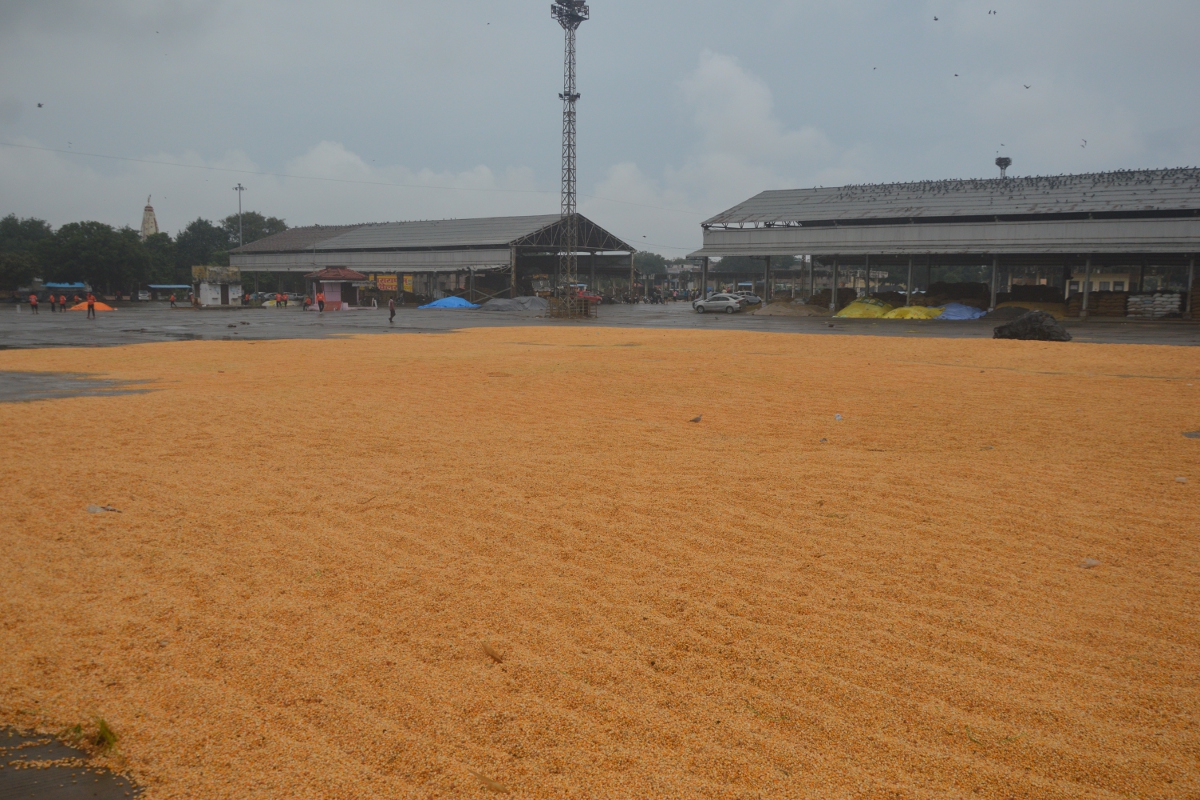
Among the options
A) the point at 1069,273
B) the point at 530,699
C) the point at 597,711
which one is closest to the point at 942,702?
the point at 597,711

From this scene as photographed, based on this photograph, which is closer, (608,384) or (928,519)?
(928,519)

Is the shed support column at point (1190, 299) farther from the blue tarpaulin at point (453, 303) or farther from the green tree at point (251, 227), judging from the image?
the green tree at point (251, 227)

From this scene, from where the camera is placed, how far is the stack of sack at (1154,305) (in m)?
38.1

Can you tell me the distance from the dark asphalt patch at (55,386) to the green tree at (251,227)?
341 ft

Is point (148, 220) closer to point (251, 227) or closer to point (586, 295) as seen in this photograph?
point (251, 227)

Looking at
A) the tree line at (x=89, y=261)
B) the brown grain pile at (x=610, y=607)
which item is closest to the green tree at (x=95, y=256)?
the tree line at (x=89, y=261)

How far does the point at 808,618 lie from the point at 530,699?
4.49 ft

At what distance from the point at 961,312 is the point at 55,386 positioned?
3940cm

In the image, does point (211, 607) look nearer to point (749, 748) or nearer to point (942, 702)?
point (749, 748)

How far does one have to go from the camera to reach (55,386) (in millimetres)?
11516

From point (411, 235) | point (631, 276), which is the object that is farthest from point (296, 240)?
point (631, 276)

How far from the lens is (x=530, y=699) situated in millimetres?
2895

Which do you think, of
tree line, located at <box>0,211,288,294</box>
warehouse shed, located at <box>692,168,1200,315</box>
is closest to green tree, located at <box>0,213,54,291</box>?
tree line, located at <box>0,211,288,294</box>

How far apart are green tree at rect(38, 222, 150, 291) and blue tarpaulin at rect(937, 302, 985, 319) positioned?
70232mm
